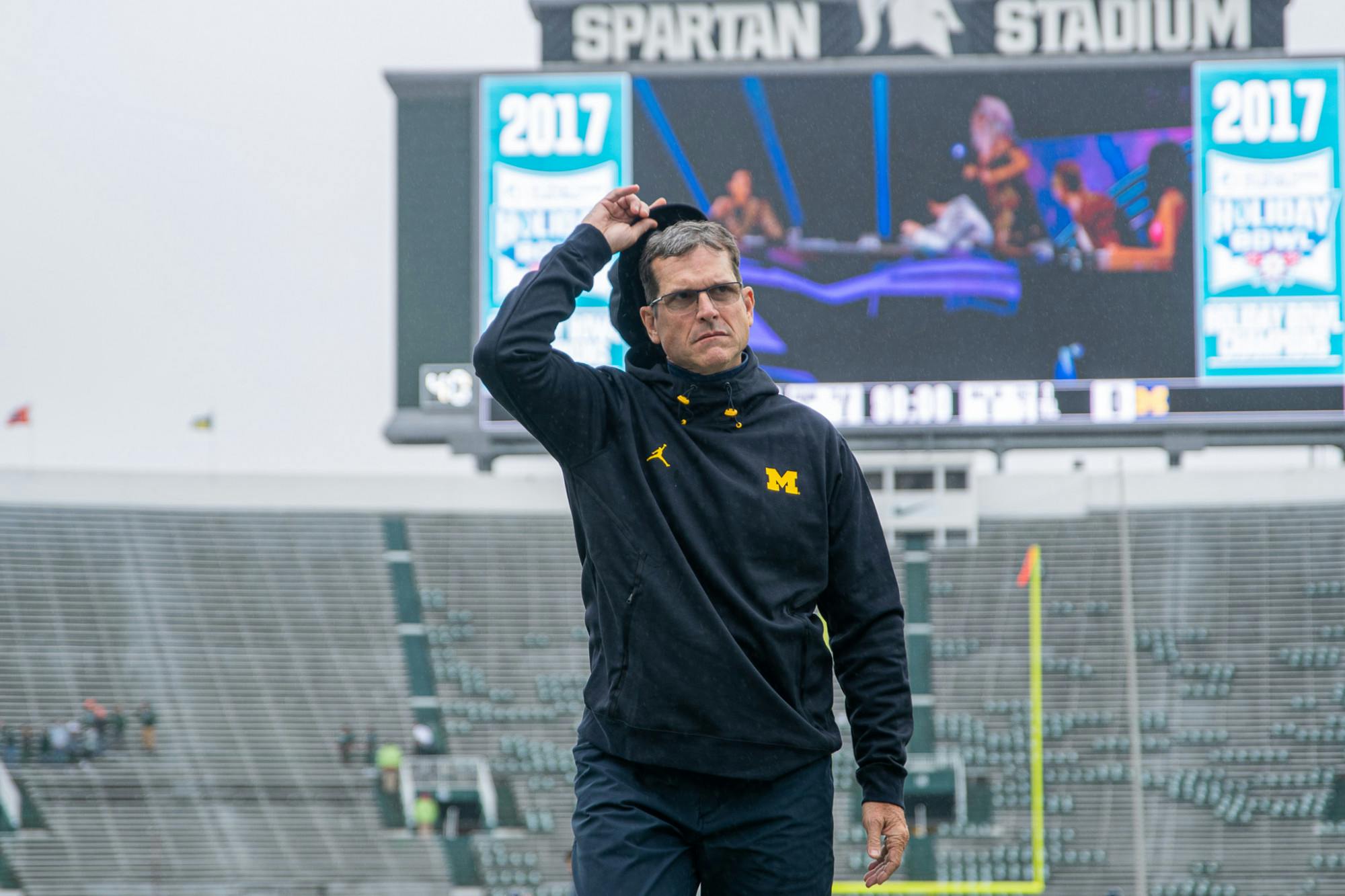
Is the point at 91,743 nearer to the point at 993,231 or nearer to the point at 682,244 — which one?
the point at 993,231

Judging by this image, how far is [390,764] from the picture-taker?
54.6 feet

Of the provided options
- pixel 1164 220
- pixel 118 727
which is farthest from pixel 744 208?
pixel 118 727

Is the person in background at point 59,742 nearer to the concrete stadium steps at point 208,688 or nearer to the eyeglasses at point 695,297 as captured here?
the concrete stadium steps at point 208,688

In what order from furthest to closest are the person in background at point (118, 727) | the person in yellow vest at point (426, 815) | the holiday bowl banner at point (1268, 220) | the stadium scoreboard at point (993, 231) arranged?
the person in background at point (118, 727)
the stadium scoreboard at point (993, 231)
the holiday bowl banner at point (1268, 220)
the person in yellow vest at point (426, 815)

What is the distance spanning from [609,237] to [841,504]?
0.51 meters

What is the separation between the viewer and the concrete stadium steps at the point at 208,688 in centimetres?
1572

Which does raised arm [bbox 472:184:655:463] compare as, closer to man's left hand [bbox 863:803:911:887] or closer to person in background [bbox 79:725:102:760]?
man's left hand [bbox 863:803:911:887]

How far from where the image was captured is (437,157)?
17.7m

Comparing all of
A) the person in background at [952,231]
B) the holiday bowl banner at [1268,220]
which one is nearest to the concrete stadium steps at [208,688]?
the person in background at [952,231]

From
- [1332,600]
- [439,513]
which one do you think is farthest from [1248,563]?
[439,513]

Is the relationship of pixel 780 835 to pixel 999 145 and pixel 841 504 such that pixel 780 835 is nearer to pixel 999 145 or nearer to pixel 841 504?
pixel 841 504

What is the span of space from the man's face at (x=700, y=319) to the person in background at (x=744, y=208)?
48.0 ft

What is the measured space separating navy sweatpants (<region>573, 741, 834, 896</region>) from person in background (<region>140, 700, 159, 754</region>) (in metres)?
15.7

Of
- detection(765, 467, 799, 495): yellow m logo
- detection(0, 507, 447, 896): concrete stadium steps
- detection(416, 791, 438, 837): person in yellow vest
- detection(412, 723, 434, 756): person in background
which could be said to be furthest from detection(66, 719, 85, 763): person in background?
detection(765, 467, 799, 495): yellow m logo
